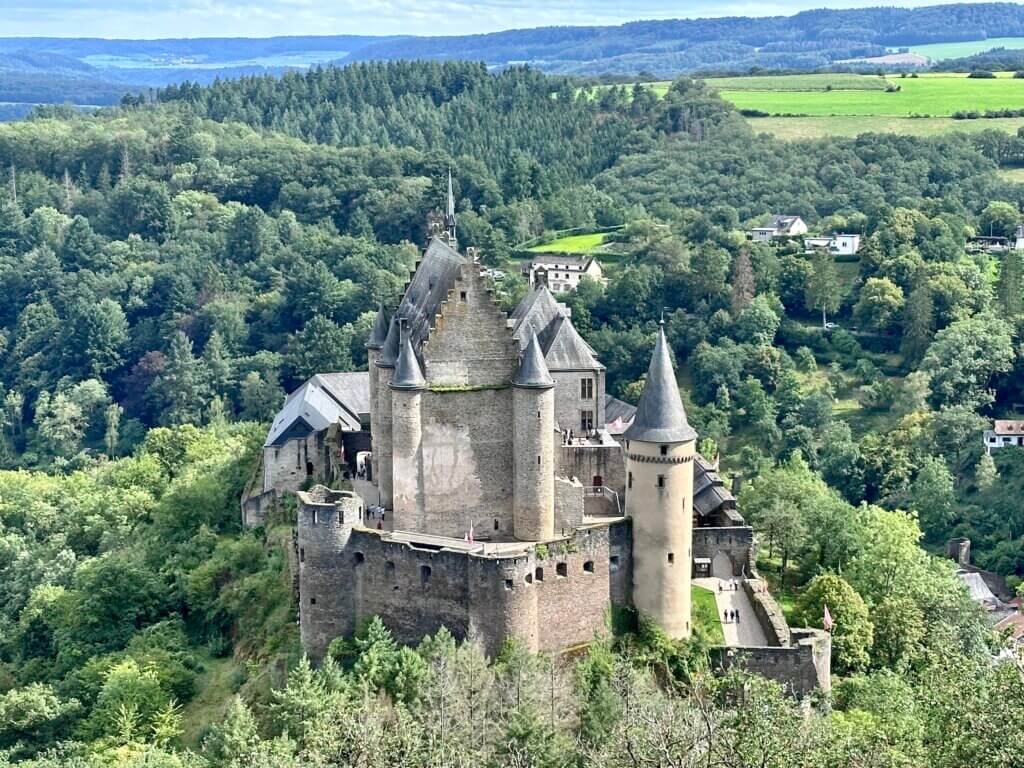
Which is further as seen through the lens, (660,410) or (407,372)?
(407,372)

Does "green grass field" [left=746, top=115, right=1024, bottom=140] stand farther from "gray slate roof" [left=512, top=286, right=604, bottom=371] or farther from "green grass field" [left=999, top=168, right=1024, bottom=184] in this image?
"gray slate roof" [left=512, top=286, right=604, bottom=371]

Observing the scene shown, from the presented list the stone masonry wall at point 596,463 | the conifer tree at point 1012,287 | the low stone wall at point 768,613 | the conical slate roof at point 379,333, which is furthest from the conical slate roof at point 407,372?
the conifer tree at point 1012,287

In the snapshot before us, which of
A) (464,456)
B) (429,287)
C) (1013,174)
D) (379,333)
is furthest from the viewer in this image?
(1013,174)

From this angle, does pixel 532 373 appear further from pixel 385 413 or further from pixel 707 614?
pixel 707 614

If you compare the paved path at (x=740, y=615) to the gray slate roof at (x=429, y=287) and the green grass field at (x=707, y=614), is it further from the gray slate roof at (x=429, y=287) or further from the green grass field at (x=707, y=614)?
the gray slate roof at (x=429, y=287)

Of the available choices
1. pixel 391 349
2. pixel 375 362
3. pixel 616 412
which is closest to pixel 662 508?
pixel 391 349

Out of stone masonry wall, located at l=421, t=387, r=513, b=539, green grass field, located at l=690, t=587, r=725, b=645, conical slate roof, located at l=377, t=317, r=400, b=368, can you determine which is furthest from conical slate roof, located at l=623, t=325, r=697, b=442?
conical slate roof, located at l=377, t=317, r=400, b=368

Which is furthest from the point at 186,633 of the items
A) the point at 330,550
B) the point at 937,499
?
the point at 937,499
